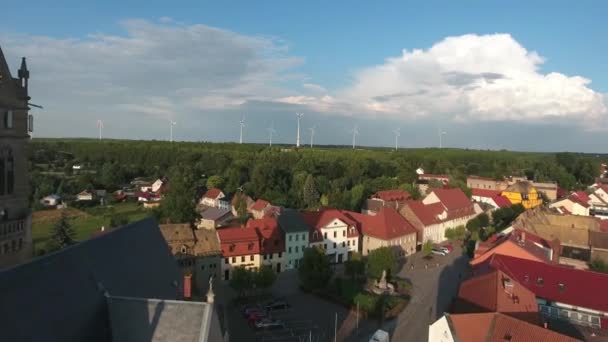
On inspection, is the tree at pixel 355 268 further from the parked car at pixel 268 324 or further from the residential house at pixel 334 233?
the parked car at pixel 268 324

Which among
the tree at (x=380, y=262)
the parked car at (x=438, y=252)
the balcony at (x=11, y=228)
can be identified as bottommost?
the parked car at (x=438, y=252)

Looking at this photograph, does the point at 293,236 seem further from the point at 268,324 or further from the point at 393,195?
the point at 393,195

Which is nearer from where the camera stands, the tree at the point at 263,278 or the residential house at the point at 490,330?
the residential house at the point at 490,330

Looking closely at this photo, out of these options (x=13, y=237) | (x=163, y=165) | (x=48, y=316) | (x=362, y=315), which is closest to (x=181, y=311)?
(x=48, y=316)

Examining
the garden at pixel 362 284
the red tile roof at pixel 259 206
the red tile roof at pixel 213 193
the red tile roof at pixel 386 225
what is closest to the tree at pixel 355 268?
the garden at pixel 362 284

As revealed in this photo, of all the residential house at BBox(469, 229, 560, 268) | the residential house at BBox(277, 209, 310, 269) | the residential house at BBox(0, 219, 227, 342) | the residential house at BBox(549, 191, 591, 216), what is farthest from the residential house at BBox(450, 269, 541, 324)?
the residential house at BBox(549, 191, 591, 216)

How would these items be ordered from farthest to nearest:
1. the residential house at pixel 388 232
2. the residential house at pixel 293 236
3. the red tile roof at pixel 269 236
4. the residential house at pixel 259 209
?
the residential house at pixel 259 209 < the residential house at pixel 388 232 < the residential house at pixel 293 236 < the red tile roof at pixel 269 236
